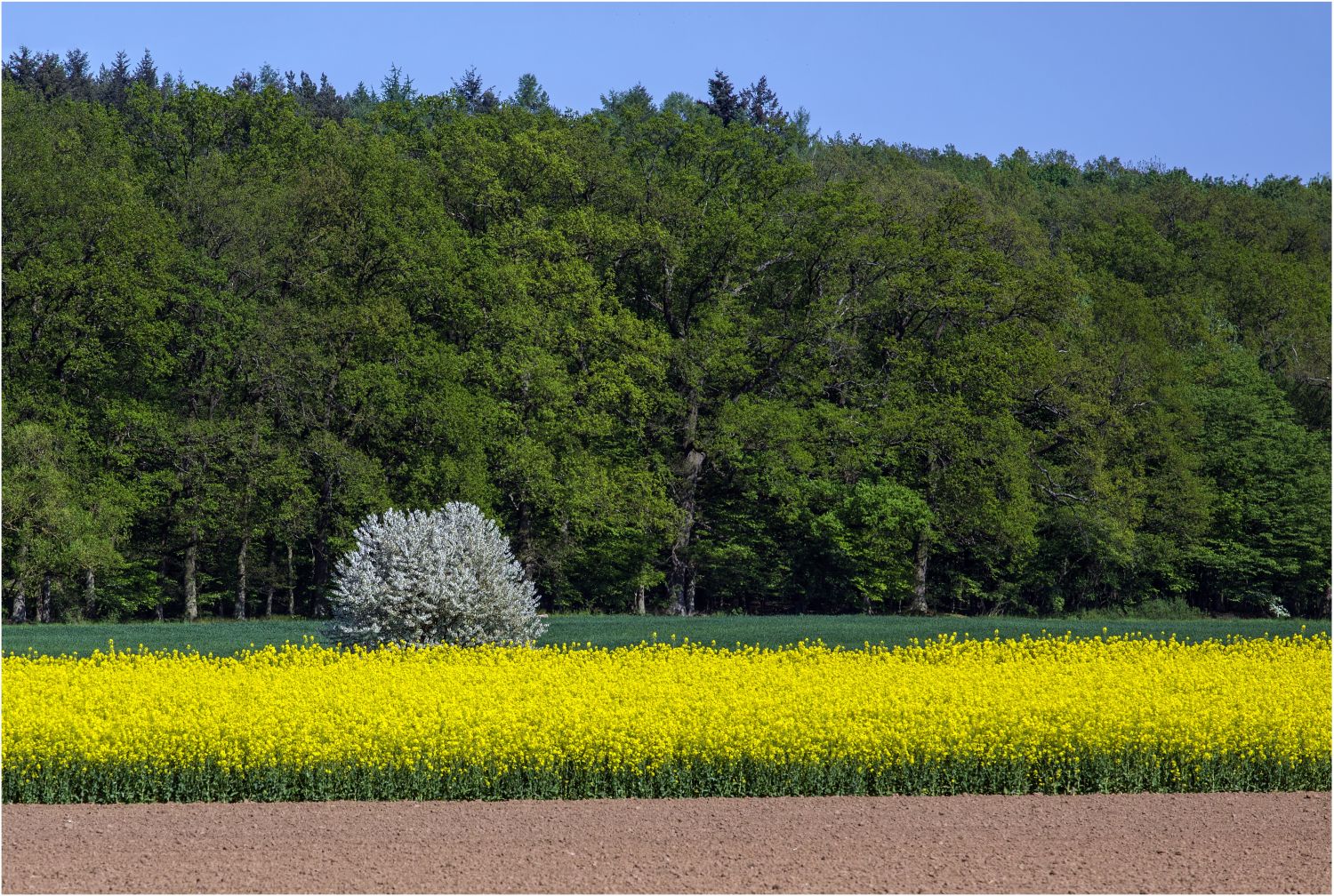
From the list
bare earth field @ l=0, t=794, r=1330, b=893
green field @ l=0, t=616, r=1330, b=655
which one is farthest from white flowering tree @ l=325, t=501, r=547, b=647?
bare earth field @ l=0, t=794, r=1330, b=893

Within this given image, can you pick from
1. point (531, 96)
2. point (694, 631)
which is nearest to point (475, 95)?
point (531, 96)

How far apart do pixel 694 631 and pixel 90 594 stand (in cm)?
1668

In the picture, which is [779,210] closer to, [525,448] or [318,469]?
[525,448]

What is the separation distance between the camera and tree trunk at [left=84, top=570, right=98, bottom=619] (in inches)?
1384

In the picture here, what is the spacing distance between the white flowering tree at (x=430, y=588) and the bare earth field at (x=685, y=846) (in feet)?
23.0

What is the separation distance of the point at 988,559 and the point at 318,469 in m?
17.5

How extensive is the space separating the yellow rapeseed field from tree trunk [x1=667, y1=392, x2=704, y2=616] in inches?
934

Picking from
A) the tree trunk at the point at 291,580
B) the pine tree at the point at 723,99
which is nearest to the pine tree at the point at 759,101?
the pine tree at the point at 723,99

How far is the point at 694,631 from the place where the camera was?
87.7 ft

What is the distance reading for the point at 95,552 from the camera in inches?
1254

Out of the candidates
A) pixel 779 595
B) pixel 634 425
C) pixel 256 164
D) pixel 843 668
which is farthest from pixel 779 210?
pixel 843 668

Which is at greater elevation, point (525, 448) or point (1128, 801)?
point (525, 448)

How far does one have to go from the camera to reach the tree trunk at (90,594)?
3516cm

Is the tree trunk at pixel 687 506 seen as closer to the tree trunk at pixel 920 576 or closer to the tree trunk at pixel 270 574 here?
the tree trunk at pixel 920 576
